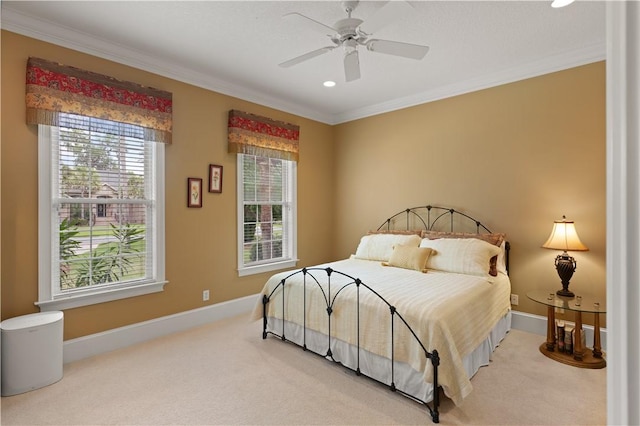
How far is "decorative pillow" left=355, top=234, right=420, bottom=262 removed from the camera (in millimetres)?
4035

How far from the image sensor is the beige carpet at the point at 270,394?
215 centimetres

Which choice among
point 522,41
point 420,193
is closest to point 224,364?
point 420,193

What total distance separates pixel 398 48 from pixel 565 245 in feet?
7.97

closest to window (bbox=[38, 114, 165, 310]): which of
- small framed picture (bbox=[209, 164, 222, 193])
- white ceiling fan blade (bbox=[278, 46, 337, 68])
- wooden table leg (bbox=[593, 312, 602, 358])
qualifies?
small framed picture (bbox=[209, 164, 222, 193])

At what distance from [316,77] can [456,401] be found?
3452 millimetres

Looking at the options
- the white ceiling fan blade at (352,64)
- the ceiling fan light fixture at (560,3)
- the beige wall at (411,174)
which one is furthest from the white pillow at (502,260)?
the white ceiling fan blade at (352,64)

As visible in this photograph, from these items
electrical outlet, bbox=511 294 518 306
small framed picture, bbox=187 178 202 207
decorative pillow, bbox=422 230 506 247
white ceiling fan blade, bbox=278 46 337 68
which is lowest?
electrical outlet, bbox=511 294 518 306

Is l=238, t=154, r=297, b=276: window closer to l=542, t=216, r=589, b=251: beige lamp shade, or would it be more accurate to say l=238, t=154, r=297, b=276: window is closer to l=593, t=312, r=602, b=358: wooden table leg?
l=542, t=216, r=589, b=251: beige lamp shade

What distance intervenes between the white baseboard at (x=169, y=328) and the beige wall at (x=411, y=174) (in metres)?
0.07

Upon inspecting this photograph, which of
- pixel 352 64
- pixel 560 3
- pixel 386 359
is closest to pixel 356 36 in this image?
pixel 352 64

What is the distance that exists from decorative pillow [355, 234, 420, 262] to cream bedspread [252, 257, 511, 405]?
57 centimetres

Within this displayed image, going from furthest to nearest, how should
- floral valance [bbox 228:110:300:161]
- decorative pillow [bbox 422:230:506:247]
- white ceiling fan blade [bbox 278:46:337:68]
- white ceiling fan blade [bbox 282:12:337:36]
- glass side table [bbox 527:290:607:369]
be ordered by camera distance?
floral valance [bbox 228:110:300:161] < decorative pillow [bbox 422:230:506:247] < glass side table [bbox 527:290:607:369] < white ceiling fan blade [bbox 278:46:337:68] < white ceiling fan blade [bbox 282:12:337:36]

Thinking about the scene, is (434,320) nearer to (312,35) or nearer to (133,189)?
(312,35)

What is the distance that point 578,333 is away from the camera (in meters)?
2.88
